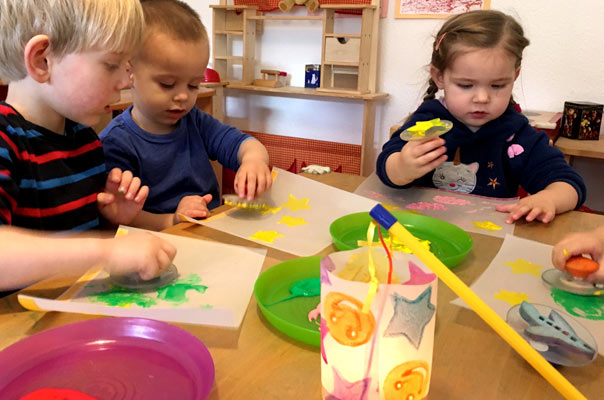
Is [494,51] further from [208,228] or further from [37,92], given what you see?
[37,92]

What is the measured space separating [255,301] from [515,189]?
94 centimetres

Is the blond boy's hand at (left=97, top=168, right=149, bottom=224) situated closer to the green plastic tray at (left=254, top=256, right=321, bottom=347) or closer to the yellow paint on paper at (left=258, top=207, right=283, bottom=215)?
the yellow paint on paper at (left=258, top=207, right=283, bottom=215)

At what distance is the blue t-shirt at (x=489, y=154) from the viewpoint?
1.22 meters

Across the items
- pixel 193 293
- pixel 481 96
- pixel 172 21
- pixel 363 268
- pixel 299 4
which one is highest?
pixel 299 4

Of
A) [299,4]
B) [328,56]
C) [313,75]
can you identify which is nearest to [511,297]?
[328,56]

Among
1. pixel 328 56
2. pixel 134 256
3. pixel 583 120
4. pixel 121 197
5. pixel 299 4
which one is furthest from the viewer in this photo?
pixel 299 4

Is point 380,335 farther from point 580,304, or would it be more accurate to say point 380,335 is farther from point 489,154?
point 489,154

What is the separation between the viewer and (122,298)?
58cm

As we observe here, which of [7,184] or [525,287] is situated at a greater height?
[7,184]

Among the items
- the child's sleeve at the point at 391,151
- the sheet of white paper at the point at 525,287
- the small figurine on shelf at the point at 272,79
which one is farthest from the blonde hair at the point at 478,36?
the small figurine on shelf at the point at 272,79

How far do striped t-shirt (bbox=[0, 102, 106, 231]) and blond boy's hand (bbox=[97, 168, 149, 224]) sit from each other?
0.08 ft

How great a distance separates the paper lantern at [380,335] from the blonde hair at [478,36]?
2.99 ft

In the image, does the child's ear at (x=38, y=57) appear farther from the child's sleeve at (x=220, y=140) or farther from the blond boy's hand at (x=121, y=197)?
the child's sleeve at (x=220, y=140)

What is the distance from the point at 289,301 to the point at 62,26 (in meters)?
0.48
